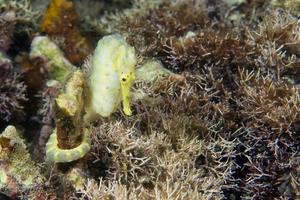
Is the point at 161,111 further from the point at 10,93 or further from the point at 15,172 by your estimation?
the point at 10,93

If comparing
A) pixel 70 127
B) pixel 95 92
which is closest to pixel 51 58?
pixel 95 92

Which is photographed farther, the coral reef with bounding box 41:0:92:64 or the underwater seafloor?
the coral reef with bounding box 41:0:92:64

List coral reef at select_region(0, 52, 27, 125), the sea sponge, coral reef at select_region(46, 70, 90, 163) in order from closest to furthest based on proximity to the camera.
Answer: coral reef at select_region(46, 70, 90, 163) < coral reef at select_region(0, 52, 27, 125) < the sea sponge

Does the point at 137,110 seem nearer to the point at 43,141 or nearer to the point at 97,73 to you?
the point at 97,73

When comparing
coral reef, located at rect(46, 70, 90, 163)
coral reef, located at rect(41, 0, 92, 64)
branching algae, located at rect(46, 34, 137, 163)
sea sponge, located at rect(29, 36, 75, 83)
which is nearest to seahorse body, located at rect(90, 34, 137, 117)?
branching algae, located at rect(46, 34, 137, 163)

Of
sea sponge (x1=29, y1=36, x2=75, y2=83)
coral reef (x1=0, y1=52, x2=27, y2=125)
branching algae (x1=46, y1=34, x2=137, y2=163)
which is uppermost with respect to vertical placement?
branching algae (x1=46, y1=34, x2=137, y2=163)

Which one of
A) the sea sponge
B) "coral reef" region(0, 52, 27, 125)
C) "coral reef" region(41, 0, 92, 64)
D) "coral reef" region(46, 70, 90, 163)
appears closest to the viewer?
"coral reef" region(46, 70, 90, 163)

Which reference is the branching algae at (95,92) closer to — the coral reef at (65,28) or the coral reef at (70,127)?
the coral reef at (70,127)

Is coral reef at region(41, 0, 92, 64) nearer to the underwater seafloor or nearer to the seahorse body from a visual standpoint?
the underwater seafloor
